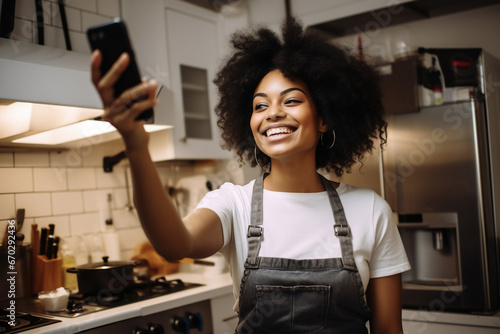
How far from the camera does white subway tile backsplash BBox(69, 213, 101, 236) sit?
249 cm

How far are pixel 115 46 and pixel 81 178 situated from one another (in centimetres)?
188

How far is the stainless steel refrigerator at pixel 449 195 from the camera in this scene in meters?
2.32

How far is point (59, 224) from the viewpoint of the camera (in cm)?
243

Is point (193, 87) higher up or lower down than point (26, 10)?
lower down

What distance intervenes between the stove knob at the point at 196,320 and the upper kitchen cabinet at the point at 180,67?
0.84 metres

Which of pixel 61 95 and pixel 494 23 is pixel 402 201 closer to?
pixel 494 23

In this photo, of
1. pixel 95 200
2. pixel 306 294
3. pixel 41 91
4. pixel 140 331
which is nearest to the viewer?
pixel 306 294

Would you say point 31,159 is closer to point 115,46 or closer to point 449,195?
point 115,46

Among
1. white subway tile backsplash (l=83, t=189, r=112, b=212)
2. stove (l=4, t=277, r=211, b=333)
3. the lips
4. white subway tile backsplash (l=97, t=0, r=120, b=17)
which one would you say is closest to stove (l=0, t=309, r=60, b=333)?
stove (l=4, t=277, r=211, b=333)

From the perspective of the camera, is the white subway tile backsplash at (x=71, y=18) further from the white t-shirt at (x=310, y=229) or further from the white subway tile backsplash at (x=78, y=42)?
the white t-shirt at (x=310, y=229)

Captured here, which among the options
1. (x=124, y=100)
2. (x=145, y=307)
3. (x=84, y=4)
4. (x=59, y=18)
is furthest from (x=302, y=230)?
(x=84, y=4)

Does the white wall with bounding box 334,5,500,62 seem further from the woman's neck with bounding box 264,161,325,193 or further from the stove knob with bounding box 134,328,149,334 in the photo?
the stove knob with bounding box 134,328,149,334

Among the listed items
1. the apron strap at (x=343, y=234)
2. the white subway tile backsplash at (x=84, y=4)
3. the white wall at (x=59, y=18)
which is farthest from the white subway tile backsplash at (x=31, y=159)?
the apron strap at (x=343, y=234)

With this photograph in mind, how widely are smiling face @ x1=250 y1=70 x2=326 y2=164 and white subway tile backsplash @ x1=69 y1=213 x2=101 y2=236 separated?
4.79 ft
